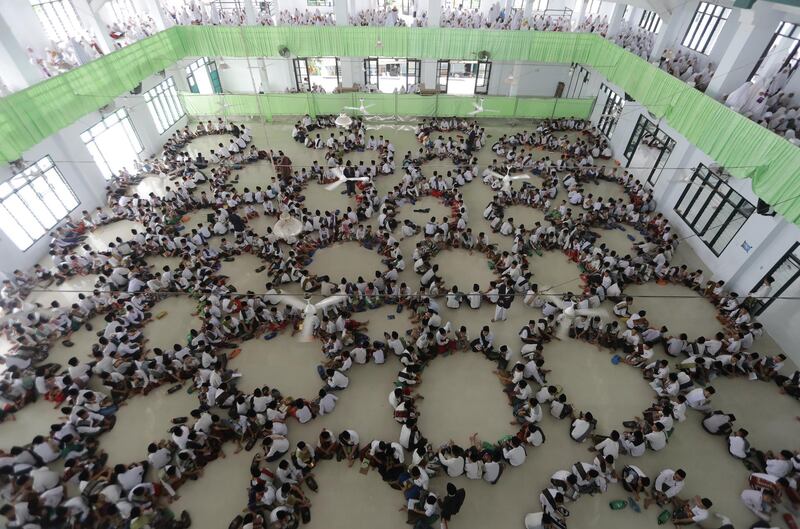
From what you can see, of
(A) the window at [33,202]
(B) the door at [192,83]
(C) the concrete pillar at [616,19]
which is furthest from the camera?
(B) the door at [192,83]

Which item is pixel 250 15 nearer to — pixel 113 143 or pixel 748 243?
pixel 113 143

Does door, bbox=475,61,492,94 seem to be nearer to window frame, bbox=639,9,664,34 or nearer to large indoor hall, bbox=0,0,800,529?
large indoor hall, bbox=0,0,800,529

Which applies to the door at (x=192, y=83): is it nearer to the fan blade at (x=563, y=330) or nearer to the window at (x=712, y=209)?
the fan blade at (x=563, y=330)

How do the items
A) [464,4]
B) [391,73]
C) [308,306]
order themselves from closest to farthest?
[308,306]
[464,4]
[391,73]

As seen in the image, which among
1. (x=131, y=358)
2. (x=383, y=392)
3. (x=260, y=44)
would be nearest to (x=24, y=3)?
(x=260, y=44)

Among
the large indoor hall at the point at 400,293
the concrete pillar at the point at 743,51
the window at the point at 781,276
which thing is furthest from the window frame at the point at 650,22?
the window at the point at 781,276

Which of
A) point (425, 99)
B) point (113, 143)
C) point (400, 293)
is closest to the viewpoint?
point (400, 293)

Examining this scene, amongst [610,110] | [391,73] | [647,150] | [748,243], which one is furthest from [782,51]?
[391,73]
